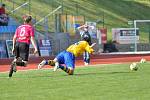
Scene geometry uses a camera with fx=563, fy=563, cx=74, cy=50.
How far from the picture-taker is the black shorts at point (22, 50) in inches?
696

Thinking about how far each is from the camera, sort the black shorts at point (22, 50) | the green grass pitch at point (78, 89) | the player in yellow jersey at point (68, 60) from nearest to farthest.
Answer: the green grass pitch at point (78, 89) < the black shorts at point (22, 50) < the player in yellow jersey at point (68, 60)

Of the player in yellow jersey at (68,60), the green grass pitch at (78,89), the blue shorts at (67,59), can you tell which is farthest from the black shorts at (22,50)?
the green grass pitch at (78,89)

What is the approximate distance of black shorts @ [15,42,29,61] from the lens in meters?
17.7

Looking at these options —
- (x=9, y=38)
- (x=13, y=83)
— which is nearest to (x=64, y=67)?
(x=13, y=83)

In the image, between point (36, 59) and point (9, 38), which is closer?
point (36, 59)

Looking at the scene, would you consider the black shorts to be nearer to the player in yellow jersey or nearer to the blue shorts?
the player in yellow jersey

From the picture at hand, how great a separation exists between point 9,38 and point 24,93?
26204mm

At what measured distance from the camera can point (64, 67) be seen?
18672mm

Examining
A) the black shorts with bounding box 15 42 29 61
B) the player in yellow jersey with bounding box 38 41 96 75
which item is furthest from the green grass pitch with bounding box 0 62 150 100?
the player in yellow jersey with bounding box 38 41 96 75

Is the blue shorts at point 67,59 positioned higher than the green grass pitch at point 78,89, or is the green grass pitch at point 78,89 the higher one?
the blue shorts at point 67,59

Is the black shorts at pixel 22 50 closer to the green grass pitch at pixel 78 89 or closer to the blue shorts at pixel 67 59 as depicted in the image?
the blue shorts at pixel 67 59

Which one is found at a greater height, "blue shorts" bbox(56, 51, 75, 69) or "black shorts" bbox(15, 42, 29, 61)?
"black shorts" bbox(15, 42, 29, 61)

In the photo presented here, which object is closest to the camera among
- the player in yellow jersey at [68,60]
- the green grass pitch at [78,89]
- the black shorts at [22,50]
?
the green grass pitch at [78,89]

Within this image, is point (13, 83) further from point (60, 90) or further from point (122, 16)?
point (122, 16)
